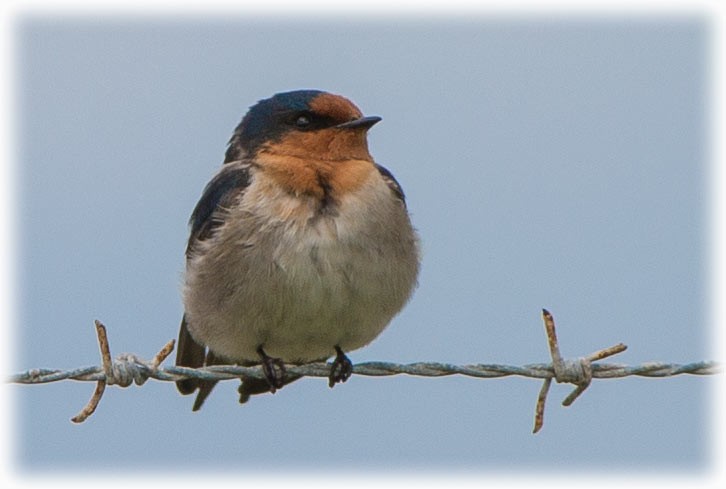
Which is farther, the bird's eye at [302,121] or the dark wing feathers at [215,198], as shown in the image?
the bird's eye at [302,121]

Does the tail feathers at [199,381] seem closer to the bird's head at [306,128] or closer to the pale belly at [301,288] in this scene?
the pale belly at [301,288]

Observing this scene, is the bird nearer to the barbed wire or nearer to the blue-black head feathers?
the blue-black head feathers

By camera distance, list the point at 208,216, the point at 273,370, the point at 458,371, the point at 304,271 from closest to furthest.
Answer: the point at 458,371 → the point at 304,271 → the point at 273,370 → the point at 208,216

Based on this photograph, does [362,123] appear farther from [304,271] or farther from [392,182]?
[304,271]

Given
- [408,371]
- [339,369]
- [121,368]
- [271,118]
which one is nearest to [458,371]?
[408,371]

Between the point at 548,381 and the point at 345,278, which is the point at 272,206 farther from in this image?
the point at 548,381

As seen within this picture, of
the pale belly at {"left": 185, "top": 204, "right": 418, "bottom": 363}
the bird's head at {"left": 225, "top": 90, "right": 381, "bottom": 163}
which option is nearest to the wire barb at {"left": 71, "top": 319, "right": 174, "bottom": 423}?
the pale belly at {"left": 185, "top": 204, "right": 418, "bottom": 363}

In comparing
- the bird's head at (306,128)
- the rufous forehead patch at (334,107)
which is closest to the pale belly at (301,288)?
the bird's head at (306,128)

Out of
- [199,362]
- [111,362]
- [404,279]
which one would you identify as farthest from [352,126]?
[111,362]

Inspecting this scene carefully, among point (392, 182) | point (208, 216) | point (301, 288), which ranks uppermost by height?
point (392, 182)
